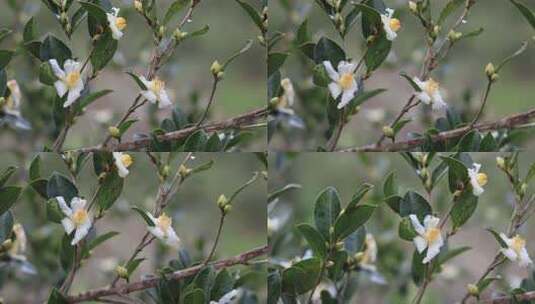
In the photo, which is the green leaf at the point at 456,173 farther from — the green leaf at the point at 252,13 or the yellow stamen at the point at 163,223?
the yellow stamen at the point at 163,223

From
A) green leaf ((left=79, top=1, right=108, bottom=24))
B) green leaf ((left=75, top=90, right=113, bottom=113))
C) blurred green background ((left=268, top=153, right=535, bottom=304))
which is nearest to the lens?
green leaf ((left=79, top=1, right=108, bottom=24))

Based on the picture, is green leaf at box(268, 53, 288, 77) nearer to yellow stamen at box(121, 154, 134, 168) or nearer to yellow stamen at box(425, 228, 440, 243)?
yellow stamen at box(121, 154, 134, 168)

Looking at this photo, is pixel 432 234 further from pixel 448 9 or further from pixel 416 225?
pixel 448 9

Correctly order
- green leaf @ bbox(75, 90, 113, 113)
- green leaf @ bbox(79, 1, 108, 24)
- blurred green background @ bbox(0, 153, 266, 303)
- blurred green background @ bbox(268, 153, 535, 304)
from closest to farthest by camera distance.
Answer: green leaf @ bbox(79, 1, 108, 24) < green leaf @ bbox(75, 90, 113, 113) < blurred green background @ bbox(0, 153, 266, 303) < blurred green background @ bbox(268, 153, 535, 304)

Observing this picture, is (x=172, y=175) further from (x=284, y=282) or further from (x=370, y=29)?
(x=370, y=29)

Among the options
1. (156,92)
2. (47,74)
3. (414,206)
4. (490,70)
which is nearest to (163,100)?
(156,92)

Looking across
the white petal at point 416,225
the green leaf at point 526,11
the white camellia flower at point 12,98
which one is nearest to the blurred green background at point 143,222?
the white camellia flower at point 12,98

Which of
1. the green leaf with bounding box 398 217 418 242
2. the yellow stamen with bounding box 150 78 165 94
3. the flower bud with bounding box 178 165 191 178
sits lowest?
the green leaf with bounding box 398 217 418 242

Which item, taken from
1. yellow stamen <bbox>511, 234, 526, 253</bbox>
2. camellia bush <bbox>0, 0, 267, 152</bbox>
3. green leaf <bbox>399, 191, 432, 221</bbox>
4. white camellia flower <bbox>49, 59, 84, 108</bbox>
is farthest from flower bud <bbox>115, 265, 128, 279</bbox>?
yellow stamen <bbox>511, 234, 526, 253</bbox>
